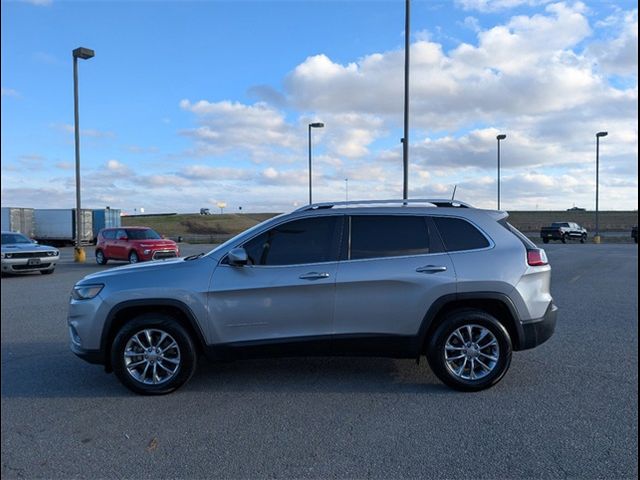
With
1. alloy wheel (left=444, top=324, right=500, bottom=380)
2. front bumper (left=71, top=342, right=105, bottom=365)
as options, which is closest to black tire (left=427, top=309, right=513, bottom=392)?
alloy wheel (left=444, top=324, right=500, bottom=380)

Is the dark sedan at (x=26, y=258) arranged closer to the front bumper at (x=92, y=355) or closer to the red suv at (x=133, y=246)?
the red suv at (x=133, y=246)

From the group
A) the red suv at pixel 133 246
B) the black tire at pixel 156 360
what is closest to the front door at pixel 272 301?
the black tire at pixel 156 360

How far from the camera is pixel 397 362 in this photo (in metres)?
6.04

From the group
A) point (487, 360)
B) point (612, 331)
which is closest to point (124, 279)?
point (487, 360)

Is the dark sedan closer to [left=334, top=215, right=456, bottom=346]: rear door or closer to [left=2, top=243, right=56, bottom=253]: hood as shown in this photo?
[left=2, top=243, right=56, bottom=253]: hood

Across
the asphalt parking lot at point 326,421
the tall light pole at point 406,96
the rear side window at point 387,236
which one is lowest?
the asphalt parking lot at point 326,421

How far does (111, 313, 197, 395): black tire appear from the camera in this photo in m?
4.96

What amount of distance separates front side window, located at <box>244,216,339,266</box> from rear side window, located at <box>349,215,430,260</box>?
0.22m

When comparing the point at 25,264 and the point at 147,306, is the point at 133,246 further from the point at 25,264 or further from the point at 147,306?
the point at 147,306

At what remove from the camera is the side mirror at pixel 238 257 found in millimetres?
4906

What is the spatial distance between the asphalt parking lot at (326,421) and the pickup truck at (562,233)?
121ft

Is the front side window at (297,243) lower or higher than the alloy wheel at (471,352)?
higher

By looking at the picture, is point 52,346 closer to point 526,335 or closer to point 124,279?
point 124,279

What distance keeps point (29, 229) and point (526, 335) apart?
44034 millimetres
